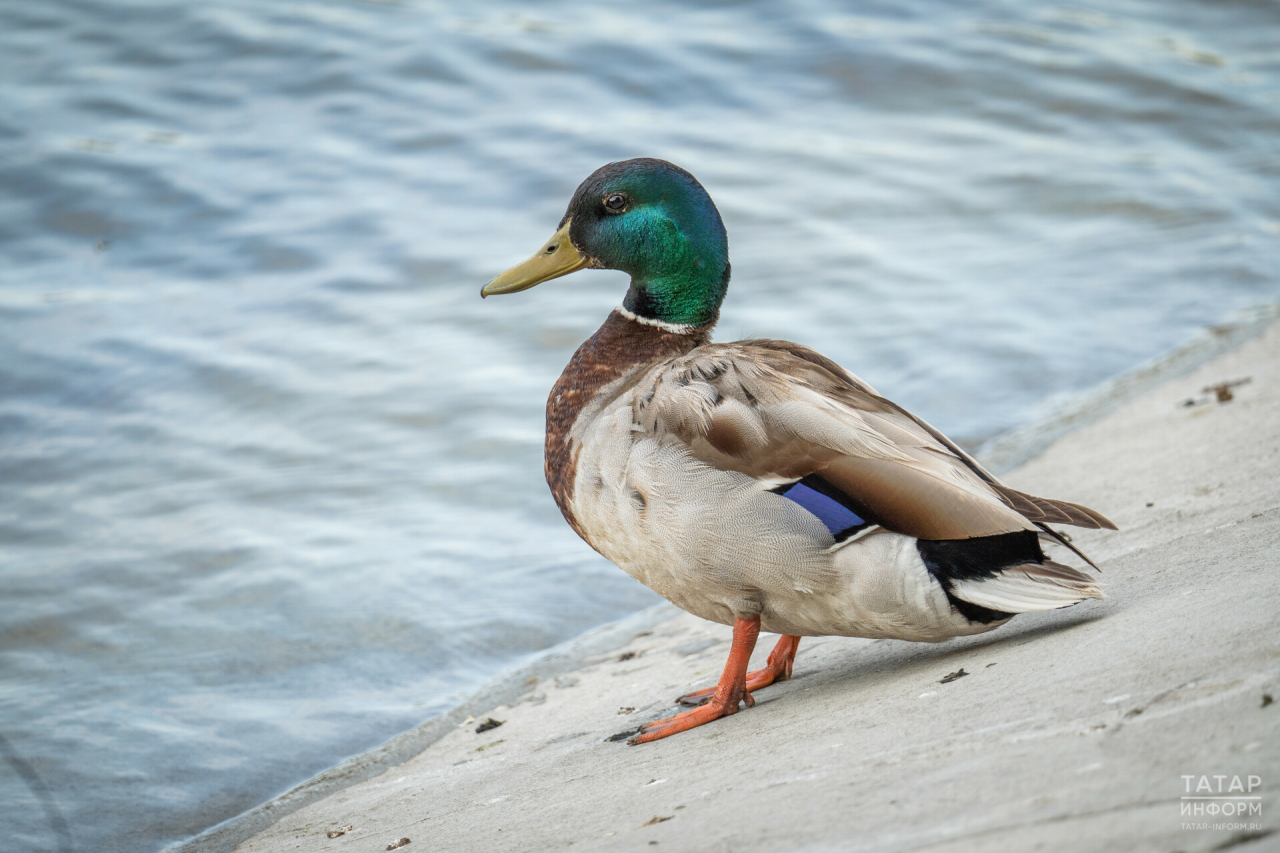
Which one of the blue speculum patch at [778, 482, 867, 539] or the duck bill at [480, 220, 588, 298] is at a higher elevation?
the duck bill at [480, 220, 588, 298]

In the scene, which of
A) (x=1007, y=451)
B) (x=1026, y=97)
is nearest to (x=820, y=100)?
(x=1026, y=97)

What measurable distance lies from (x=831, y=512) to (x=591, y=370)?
0.92 m

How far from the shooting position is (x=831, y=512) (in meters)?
2.71

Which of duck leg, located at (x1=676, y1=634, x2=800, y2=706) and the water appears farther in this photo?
the water

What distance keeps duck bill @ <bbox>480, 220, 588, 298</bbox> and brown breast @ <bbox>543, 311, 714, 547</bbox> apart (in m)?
0.22

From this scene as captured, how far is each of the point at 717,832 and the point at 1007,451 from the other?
3427 millimetres

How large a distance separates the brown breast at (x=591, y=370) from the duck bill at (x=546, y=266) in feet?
0.73

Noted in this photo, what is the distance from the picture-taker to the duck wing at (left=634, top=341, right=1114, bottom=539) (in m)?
2.61

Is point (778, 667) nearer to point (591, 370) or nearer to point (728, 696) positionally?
point (728, 696)

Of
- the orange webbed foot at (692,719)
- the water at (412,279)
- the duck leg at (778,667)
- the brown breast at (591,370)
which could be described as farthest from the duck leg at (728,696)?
the water at (412,279)

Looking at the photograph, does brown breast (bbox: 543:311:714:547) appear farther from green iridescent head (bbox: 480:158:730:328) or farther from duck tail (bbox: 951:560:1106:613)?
duck tail (bbox: 951:560:1106:613)

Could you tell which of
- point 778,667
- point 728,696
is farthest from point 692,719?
point 778,667

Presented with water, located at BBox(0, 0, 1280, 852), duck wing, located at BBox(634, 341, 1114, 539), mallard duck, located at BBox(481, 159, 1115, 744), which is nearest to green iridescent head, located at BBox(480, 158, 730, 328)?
mallard duck, located at BBox(481, 159, 1115, 744)

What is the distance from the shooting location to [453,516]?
203 inches
